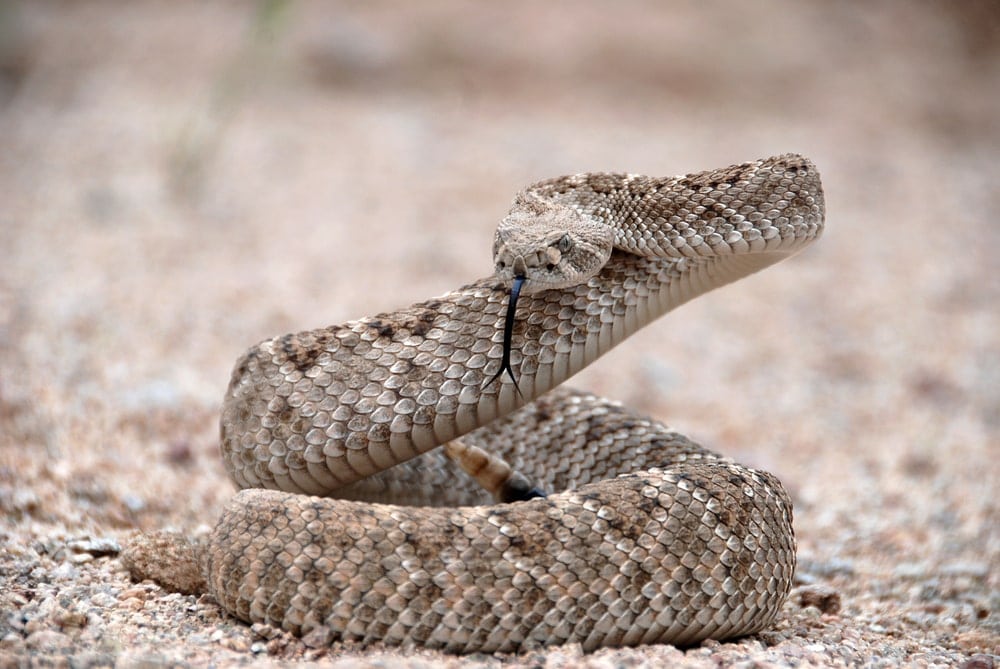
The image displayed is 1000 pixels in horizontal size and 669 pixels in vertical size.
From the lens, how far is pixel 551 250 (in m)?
5.01

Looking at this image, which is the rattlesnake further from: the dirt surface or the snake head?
the dirt surface

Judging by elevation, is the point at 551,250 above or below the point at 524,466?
above

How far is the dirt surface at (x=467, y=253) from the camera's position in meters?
5.58

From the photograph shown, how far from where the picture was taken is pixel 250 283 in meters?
11.0

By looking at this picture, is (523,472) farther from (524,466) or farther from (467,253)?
(467,253)

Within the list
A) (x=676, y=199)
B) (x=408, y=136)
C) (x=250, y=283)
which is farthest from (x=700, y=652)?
(x=408, y=136)

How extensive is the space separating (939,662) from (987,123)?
1606cm

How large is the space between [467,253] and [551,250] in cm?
728

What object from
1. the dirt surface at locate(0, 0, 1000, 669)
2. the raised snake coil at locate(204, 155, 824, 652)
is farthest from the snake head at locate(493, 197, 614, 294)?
the dirt surface at locate(0, 0, 1000, 669)

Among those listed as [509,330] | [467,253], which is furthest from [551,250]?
[467,253]

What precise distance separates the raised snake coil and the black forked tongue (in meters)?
0.07

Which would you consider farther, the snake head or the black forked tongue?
the snake head

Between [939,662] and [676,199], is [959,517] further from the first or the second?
[676,199]

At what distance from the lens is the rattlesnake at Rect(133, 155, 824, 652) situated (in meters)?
4.21
